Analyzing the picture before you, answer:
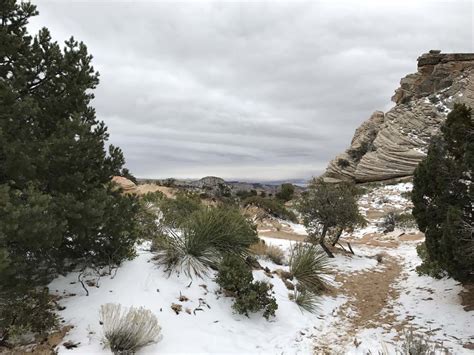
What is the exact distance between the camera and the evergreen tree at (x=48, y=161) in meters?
4.77

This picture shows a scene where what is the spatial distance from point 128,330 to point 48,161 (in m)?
2.77

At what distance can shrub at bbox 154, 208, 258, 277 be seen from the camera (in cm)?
766

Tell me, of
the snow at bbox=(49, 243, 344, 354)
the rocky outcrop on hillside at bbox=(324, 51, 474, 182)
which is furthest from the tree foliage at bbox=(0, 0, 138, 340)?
the rocky outcrop on hillside at bbox=(324, 51, 474, 182)

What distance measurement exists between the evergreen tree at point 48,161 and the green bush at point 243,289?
2262mm

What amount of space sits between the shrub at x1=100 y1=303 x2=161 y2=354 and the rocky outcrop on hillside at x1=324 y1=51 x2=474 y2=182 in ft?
130

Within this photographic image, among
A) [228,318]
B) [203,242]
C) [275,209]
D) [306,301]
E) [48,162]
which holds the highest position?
[48,162]

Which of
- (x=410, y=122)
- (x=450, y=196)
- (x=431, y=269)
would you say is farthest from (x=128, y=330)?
(x=410, y=122)

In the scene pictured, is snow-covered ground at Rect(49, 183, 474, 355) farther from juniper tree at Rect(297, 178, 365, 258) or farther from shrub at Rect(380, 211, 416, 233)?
shrub at Rect(380, 211, 416, 233)

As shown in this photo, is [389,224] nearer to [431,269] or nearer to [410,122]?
[431,269]

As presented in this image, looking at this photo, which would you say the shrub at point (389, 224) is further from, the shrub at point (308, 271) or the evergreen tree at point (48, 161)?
the evergreen tree at point (48, 161)

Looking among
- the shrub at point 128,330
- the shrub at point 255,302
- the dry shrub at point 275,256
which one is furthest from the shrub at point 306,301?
the shrub at point 128,330

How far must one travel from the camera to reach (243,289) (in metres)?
7.14

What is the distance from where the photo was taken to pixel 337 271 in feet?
36.9

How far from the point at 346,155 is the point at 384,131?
6.17m
